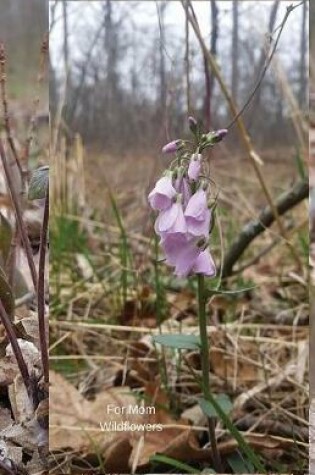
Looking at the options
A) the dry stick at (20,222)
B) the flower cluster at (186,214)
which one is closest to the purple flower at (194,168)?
the flower cluster at (186,214)

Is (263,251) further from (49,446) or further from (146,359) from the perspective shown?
(49,446)

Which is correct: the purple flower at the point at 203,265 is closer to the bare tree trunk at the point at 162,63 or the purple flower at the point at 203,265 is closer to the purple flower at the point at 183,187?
the purple flower at the point at 183,187

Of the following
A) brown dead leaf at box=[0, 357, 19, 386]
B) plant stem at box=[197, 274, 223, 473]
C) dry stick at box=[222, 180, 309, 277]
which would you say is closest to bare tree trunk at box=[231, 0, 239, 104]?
dry stick at box=[222, 180, 309, 277]

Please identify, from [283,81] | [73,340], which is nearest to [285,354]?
[73,340]

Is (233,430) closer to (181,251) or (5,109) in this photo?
(181,251)

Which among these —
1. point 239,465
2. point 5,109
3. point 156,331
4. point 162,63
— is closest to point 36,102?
point 5,109
